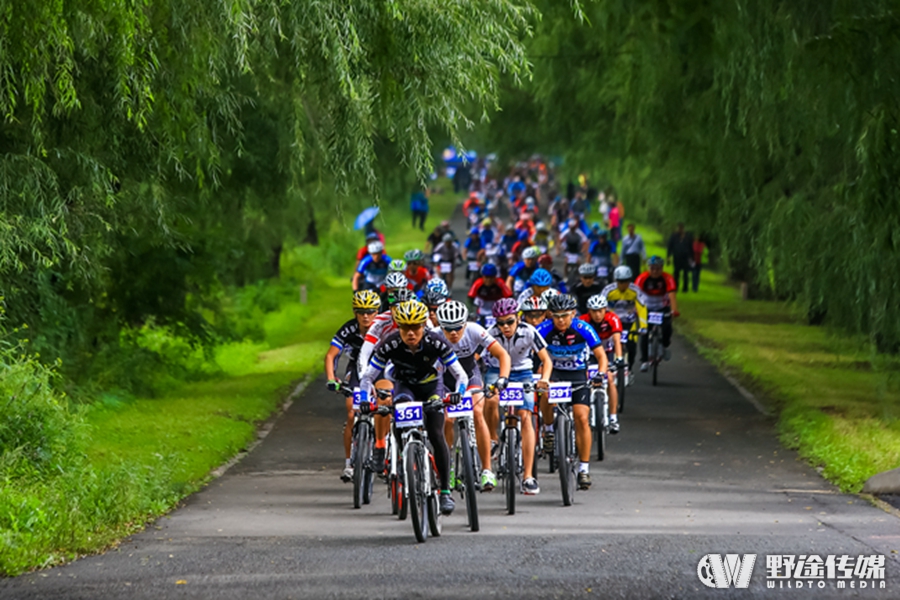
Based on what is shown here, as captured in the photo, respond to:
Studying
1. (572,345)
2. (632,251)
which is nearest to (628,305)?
(572,345)

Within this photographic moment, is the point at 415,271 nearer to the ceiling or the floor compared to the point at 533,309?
nearer to the ceiling

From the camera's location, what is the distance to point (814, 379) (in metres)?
22.8

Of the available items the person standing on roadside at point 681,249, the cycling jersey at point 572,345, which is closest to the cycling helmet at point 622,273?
the cycling jersey at point 572,345

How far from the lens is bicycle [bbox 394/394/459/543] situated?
412 inches

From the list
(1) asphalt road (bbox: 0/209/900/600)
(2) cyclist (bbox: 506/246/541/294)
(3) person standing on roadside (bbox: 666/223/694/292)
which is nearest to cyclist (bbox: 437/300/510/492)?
(1) asphalt road (bbox: 0/209/900/600)

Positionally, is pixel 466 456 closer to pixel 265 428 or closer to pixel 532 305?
pixel 532 305

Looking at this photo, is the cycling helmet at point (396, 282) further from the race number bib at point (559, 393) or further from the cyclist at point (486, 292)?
the cyclist at point (486, 292)

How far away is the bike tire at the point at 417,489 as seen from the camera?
34.2 feet

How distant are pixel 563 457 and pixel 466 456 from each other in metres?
1.95

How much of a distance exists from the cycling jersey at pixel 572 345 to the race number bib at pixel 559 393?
29.7 inches

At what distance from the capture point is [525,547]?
1027cm

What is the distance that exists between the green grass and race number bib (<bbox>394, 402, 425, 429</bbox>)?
523 centimetres

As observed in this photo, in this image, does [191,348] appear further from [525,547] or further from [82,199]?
[525,547]

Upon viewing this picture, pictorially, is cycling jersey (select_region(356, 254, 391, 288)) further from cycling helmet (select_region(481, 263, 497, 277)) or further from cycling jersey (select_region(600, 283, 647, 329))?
cycling jersey (select_region(600, 283, 647, 329))
